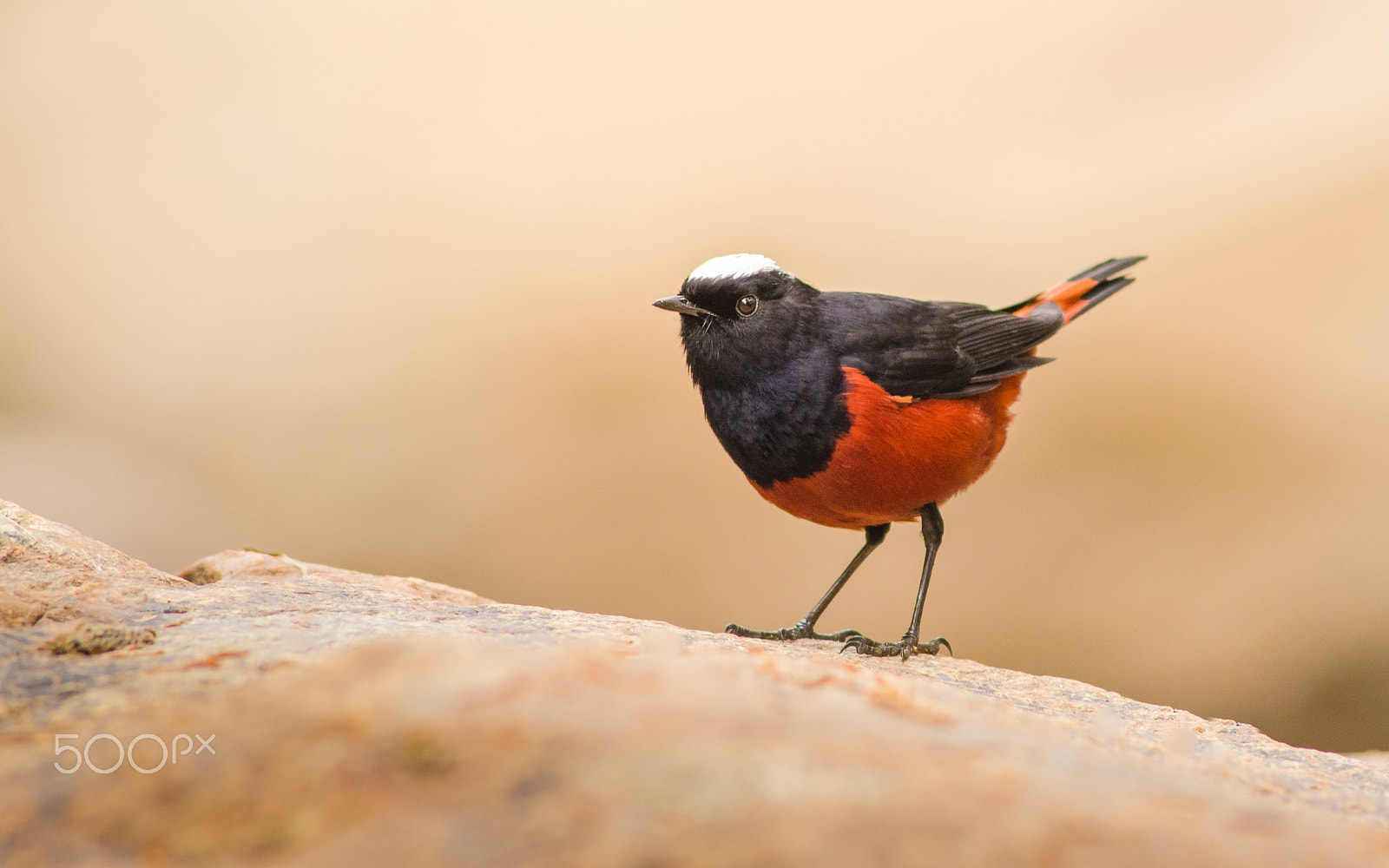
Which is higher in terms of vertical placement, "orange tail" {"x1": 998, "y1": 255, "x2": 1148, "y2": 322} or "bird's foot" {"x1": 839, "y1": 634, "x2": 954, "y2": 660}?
"orange tail" {"x1": 998, "y1": 255, "x2": 1148, "y2": 322}

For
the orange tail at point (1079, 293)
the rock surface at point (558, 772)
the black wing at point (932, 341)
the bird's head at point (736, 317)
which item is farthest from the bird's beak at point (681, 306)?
the rock surface at point (558, 772)

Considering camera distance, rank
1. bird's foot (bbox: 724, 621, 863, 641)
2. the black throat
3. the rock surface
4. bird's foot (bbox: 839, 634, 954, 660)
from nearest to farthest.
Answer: the rock surface → the black throat → bird's foot (bbox: 839, 634, 954, 660) → bird's foot (bbox: 724, 621, 863, 641)

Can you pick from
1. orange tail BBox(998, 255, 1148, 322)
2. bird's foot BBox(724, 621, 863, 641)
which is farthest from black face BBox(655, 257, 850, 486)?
orange tail BBox(998, 255, 1148, 322)

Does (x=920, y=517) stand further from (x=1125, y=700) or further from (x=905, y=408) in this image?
(x=1125, y=700)

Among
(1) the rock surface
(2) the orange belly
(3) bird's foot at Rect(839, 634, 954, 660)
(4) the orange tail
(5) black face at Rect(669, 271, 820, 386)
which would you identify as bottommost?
(1) the rock surface

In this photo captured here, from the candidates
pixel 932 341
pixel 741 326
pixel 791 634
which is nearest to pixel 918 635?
pixel 791 634

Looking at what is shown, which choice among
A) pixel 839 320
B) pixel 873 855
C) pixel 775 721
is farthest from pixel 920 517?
pixel 873 855

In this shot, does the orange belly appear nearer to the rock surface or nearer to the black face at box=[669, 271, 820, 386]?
the black face at box=[669, 271, 820, 386]

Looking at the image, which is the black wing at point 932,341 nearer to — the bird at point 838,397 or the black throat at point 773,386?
the bird at point 838,397

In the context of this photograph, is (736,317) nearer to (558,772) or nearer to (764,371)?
(764,371)
